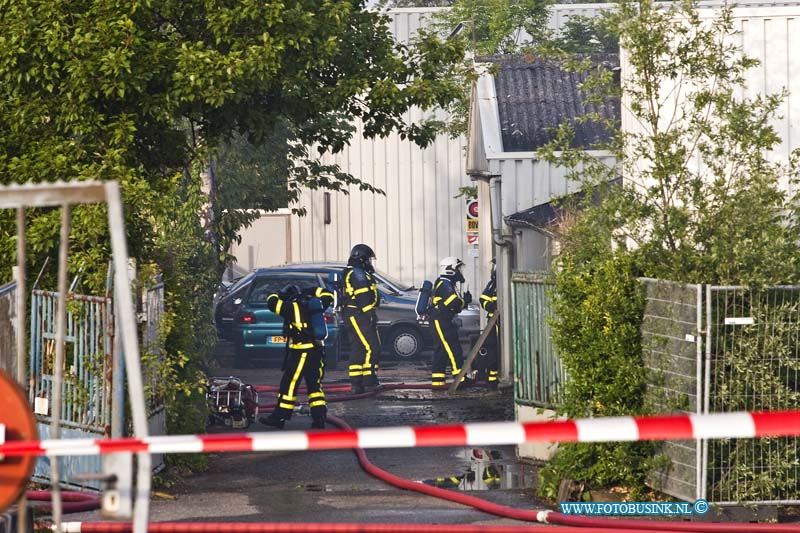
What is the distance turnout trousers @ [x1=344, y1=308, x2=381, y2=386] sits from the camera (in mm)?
18516

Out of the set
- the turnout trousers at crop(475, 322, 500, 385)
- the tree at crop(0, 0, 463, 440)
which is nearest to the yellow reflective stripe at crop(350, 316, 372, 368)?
the turnout trousers at crop(475, 322, 500, 385)

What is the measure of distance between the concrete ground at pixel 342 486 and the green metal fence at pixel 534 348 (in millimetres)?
707

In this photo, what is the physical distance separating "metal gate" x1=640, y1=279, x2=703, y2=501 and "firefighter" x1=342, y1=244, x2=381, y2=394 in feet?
28.8

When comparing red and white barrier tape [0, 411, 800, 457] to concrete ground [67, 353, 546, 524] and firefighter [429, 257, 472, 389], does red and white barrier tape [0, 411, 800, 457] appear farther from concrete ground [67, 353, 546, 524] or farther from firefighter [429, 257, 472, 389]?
firefighter [429, 257, 472, 389]

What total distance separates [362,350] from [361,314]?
2.76 feet

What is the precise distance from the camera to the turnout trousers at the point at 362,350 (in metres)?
18.5

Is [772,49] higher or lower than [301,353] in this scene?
higher

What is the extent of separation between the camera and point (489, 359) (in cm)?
1908

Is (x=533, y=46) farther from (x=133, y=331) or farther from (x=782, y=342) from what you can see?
(x=133, y=331)

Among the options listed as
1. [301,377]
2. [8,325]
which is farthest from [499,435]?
[301,377]

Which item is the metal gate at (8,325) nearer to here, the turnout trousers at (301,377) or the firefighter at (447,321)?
the turnout trousers at (301,377)

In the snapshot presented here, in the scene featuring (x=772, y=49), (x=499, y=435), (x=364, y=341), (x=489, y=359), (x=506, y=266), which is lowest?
(x=489, y=359)

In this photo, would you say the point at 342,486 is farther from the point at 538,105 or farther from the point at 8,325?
the point at 538,105

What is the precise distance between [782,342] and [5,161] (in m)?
6.42
